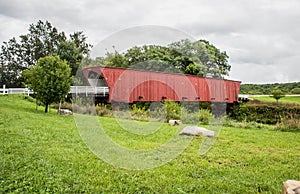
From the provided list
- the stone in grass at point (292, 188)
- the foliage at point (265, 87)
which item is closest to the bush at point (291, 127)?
the stone in grass at point (292, 188)

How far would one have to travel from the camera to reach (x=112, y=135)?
7.36m

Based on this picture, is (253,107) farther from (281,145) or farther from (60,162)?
(60,162)

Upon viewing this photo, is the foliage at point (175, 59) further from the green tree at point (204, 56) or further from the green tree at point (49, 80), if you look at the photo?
the green tree at point (49, 80)

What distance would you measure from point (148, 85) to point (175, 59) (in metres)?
8.74

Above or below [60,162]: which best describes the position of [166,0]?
above

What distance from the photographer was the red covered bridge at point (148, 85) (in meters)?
16.8

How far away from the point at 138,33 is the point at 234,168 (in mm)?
2972

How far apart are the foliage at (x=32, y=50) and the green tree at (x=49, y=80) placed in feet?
64.4

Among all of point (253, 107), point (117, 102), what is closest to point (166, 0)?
point (117, 102)

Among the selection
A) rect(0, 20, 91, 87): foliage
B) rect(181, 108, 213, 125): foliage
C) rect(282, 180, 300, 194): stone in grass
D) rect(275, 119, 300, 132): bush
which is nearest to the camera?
rect(282, 180, 300, 194): stone in grass

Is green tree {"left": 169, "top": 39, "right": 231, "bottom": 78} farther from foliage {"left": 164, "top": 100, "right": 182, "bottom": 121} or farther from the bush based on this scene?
the bush

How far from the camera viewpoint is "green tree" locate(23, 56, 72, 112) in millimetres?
11828

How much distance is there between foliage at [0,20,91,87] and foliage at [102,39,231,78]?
1029 cm

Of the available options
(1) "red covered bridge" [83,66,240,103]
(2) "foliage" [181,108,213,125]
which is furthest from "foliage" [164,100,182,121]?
(1) "red covered bridge" [83,66,240,103]
